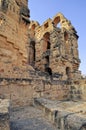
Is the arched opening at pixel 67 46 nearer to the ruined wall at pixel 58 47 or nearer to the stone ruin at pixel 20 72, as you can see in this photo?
the ruined wall at pixel 58 47

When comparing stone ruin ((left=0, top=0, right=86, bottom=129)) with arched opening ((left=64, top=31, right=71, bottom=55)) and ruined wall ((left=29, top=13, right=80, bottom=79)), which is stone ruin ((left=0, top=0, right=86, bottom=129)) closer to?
ruined wall ((left=29, top=13, right=80, bottom=79))

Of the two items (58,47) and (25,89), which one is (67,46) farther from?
(25,89)

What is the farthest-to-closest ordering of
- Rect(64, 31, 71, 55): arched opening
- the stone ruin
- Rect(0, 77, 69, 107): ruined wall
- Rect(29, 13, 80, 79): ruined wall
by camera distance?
Rect(64, 31, 71, 55): arched opening → Rect(29, 13, 80, 79): ruined wall → the stone ruin → Rect(0, 77, 69, 107): ruined wall

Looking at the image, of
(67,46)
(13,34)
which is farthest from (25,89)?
(67,46)

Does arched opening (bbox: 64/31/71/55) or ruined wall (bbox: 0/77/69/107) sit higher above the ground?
arched opening (bbox: 64/31/71/55)

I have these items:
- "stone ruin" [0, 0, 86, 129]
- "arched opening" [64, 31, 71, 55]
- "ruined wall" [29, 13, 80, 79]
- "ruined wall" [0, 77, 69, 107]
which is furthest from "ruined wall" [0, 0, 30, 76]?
"arched opening" [64, 31, 71, 55]

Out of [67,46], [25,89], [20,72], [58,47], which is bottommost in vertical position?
[25,89]

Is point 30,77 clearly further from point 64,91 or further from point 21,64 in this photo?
point 64,91

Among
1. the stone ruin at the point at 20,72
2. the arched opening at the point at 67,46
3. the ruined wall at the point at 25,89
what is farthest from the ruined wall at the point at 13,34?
the arched opening at the point at 67,46

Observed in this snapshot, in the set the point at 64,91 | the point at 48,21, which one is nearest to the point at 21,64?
the point at 64,91

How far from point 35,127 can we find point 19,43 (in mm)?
3605

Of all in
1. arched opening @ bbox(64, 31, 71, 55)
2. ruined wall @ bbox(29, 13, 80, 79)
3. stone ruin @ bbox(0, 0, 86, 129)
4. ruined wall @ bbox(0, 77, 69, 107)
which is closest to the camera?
ruined wall @ bbox(0, 77, 69, 107)

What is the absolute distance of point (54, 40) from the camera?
1110cm

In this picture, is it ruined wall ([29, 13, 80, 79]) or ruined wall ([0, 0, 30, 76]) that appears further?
ruined wall ([29, 13, 80, 79])
